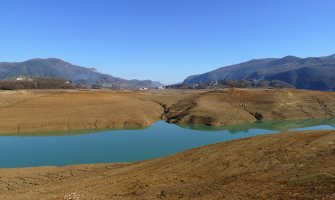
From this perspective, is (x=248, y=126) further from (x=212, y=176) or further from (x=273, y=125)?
(x=212, y=176)

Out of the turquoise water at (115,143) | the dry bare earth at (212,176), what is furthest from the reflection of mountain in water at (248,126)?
the dry bare earth at (212,176)

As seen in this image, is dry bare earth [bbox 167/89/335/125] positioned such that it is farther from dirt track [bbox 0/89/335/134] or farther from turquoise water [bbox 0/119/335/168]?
turquoise water [bbox 0/119/335/168]

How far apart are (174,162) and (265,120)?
42702 millimetres

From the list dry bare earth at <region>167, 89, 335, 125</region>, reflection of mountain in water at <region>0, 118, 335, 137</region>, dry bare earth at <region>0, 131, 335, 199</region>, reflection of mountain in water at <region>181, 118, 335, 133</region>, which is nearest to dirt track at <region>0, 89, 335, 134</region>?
dry bare earth at <region>167, 89, 335, 125</region>

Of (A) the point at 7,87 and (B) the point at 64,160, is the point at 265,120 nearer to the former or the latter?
(B) the point at 64,160

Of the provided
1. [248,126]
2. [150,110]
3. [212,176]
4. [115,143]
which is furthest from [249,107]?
[212,176]

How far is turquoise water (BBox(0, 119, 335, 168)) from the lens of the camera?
35750mm

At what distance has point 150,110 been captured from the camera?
70000 mm

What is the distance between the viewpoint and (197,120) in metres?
62.4

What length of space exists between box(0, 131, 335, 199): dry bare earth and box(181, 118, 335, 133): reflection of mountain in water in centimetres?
2500

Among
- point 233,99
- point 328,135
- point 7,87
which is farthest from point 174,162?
point 7,87

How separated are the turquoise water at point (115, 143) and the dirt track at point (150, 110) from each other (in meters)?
3.95

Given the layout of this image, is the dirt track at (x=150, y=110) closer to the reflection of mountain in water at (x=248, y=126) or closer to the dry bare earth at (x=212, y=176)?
the reflection of mountain in water at (x=248, y=126)

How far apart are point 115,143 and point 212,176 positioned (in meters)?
23.6
